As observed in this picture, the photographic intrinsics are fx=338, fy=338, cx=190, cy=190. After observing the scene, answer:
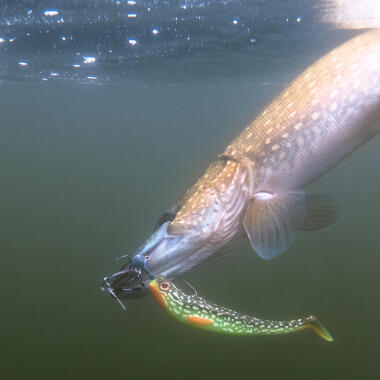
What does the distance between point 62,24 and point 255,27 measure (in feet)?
17.4

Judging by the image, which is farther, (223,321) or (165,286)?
(165,286)

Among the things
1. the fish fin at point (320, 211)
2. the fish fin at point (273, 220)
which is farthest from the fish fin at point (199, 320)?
the fish fin at point (320, 211)

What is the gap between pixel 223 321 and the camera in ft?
6.04

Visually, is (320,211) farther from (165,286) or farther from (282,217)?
(165,286)

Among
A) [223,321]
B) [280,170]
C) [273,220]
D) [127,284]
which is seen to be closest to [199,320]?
[223,321]

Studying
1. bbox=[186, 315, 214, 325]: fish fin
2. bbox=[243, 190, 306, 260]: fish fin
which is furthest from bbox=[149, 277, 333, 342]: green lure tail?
bbox=[243, 190, 306, 260]: fish fin

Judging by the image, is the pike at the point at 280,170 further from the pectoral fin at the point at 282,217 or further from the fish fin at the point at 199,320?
the fish fin at the point at 199,320

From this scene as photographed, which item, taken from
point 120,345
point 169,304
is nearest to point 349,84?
point 169,304

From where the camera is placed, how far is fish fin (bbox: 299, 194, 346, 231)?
3154 millimetres

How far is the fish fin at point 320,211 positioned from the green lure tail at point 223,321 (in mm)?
1407

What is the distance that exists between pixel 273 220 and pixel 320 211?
58 cm

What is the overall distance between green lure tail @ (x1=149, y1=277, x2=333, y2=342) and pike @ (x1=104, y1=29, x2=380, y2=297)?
83cm

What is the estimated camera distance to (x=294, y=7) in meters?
8.03

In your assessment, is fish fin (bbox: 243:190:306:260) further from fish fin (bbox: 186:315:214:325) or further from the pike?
fish fin (bbox: 186:315:214:325)
